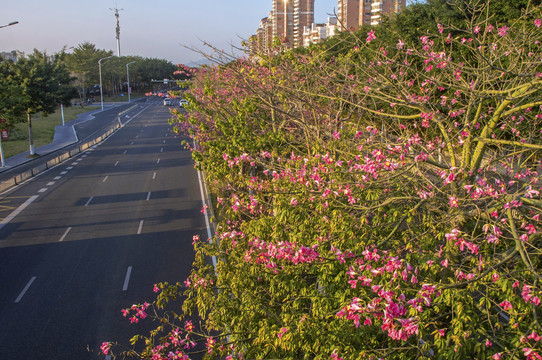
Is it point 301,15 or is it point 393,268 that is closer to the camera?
point 393,268

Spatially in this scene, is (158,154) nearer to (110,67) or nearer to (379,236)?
(379,236)

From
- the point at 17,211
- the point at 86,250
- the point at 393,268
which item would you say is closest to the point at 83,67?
the point at 17,211

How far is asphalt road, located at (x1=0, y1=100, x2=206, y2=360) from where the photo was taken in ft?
37.2

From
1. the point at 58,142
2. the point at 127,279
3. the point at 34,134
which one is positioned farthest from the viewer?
the point at 34,134

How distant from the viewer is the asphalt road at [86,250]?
11.3m

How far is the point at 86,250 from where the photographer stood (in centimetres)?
1645

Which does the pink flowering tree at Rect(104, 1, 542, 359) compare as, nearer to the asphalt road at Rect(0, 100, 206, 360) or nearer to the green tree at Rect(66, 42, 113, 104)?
the asphalt road at Rect(0, 100, 206, 360)

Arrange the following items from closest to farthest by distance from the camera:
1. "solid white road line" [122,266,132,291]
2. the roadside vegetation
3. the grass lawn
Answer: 1. "solid white road line" [122,266,132,291]
2. the roadside vegetation
3. the grass lawn

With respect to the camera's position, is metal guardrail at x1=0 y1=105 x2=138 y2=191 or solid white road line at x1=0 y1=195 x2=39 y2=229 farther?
metal guardrail at x1=0 y1=105 x2=138 y2=191

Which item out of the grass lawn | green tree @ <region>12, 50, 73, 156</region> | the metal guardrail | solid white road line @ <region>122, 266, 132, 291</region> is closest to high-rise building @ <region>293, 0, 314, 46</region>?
the grass lawn

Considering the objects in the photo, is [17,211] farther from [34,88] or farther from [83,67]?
[83,67]

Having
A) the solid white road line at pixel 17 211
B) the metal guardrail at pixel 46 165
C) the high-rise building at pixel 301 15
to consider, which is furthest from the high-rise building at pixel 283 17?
the solid white road line at pixel 17 211

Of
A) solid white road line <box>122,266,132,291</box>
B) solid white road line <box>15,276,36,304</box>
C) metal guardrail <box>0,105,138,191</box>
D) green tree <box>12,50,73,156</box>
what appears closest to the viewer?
solid white road line <box>15,276,36,304</box>

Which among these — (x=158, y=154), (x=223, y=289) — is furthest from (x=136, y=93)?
(x=223, y=289)
